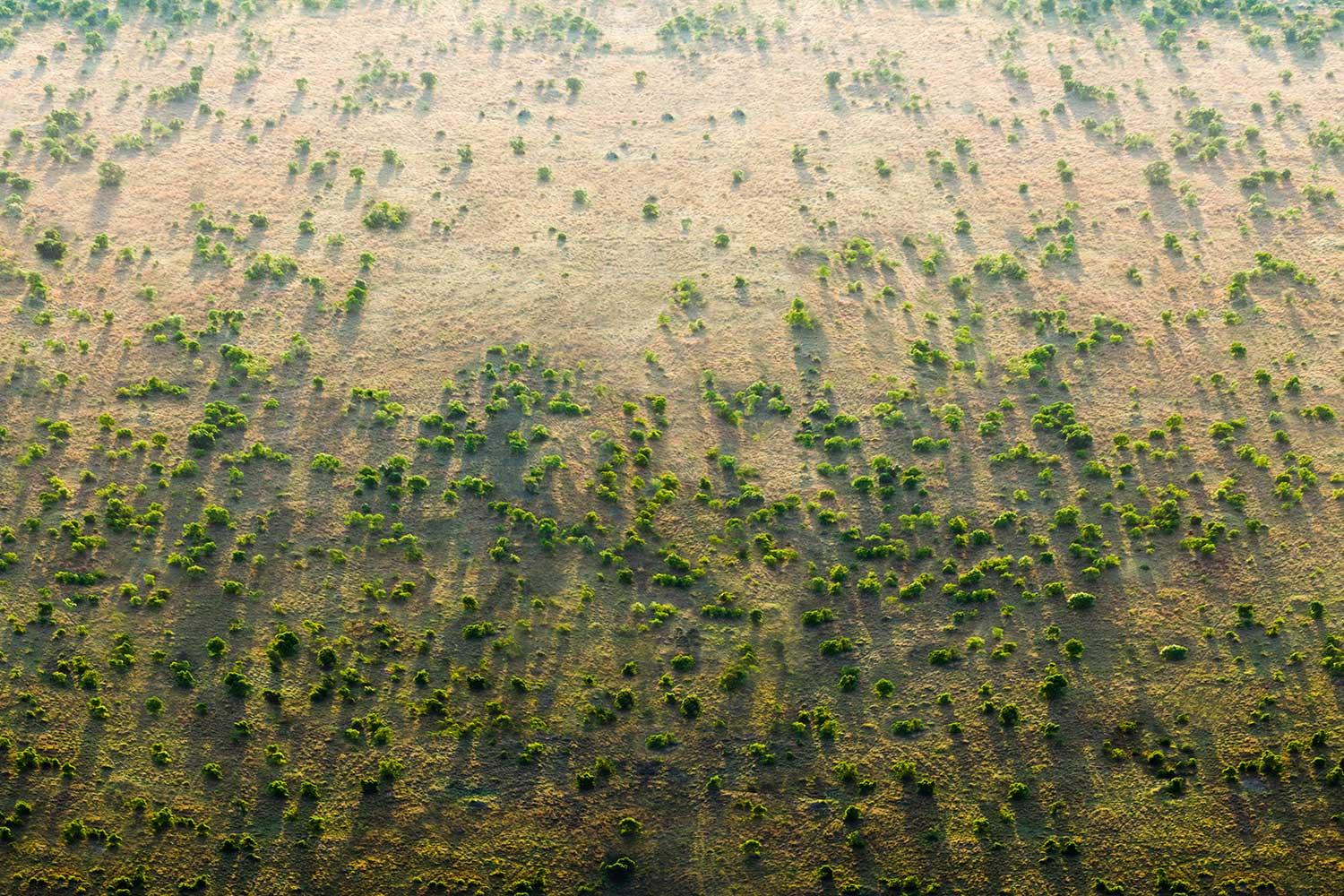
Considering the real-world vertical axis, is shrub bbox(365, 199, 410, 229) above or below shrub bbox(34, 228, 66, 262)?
above

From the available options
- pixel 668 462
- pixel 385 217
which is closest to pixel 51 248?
pixel 385 217

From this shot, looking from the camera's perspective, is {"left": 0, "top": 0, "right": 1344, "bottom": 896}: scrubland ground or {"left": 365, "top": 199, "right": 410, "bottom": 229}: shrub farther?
{"left": 365, "top": 199, "right": 410, "bottom": 229}: shrub

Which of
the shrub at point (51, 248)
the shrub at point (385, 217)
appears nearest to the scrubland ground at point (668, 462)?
the shrub at point (385, 217)

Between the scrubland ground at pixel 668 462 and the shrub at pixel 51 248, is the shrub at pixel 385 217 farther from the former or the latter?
the shrub at pixel 51 248

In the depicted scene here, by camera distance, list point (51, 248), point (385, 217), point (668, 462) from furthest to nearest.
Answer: point (385, 217)
point (51, 248)
point (668, 462)

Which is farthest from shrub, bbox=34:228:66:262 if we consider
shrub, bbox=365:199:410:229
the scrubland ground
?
shrub, bbox=365:199:410:229

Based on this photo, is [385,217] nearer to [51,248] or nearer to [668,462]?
[51,248]

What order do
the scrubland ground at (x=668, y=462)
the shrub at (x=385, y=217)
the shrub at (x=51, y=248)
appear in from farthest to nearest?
1. the shrub at (x=385, y=217)
2. the shrub at (x=51, y=248)
3. the scrubland ground at (x=668, y=462)

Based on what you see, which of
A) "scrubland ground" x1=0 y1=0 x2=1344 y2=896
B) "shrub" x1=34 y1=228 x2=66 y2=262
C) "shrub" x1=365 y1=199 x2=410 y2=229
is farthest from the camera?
"shrub" x1=365 y1=199 x2=410 y2=229

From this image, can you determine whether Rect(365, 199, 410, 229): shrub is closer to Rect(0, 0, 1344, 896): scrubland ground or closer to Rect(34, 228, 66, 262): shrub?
Rect(0, 0, 1344, 896): scrubland ground

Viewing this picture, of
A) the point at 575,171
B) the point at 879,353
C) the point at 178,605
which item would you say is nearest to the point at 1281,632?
the point at 879,353

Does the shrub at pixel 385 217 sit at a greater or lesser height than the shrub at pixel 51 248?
greater
